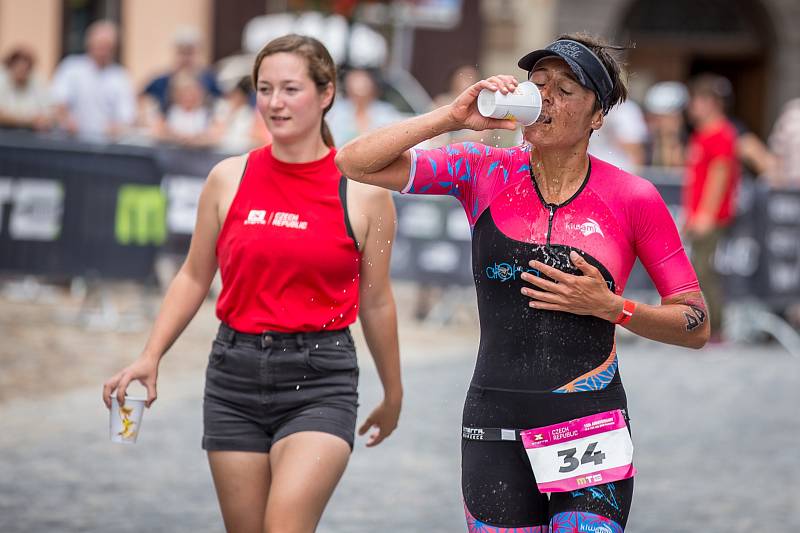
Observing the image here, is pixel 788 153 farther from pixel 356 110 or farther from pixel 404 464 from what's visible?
pixel 404 464

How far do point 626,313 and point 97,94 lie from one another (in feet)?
35.1

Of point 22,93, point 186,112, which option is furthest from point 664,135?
point 22,93

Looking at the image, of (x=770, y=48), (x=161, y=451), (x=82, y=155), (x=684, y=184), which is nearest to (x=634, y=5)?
(x=770, y=48)

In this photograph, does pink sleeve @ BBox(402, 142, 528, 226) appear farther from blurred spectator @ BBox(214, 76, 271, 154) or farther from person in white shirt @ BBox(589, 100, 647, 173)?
person in white shirt @ BBox(589, 100, 647, 173)

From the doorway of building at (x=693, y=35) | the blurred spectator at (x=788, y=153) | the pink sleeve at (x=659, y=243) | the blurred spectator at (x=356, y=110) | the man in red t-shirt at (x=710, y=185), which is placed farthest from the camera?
the doorway of building at (x=693, y=35)

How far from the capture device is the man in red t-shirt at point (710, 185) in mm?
12242

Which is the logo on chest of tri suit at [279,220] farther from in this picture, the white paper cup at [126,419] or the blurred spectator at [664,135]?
the blurred spectator at [664,135]

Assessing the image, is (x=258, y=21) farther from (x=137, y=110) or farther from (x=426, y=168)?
(x=426, y=168)

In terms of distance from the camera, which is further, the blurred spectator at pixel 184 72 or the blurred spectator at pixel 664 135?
the blurred spectator at pixel 664 135

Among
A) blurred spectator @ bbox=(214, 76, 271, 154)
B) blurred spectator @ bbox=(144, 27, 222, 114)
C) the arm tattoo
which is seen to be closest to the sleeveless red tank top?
the arm tattoo

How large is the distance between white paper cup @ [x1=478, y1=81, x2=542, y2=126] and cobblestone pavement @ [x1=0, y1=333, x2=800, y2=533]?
241cm

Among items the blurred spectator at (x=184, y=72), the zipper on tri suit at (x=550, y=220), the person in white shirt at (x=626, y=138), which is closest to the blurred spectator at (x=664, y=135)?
the person in white shirt at (x=626, y=138)

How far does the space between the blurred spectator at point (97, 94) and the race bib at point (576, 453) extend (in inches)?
407

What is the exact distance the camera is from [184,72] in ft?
45.5
